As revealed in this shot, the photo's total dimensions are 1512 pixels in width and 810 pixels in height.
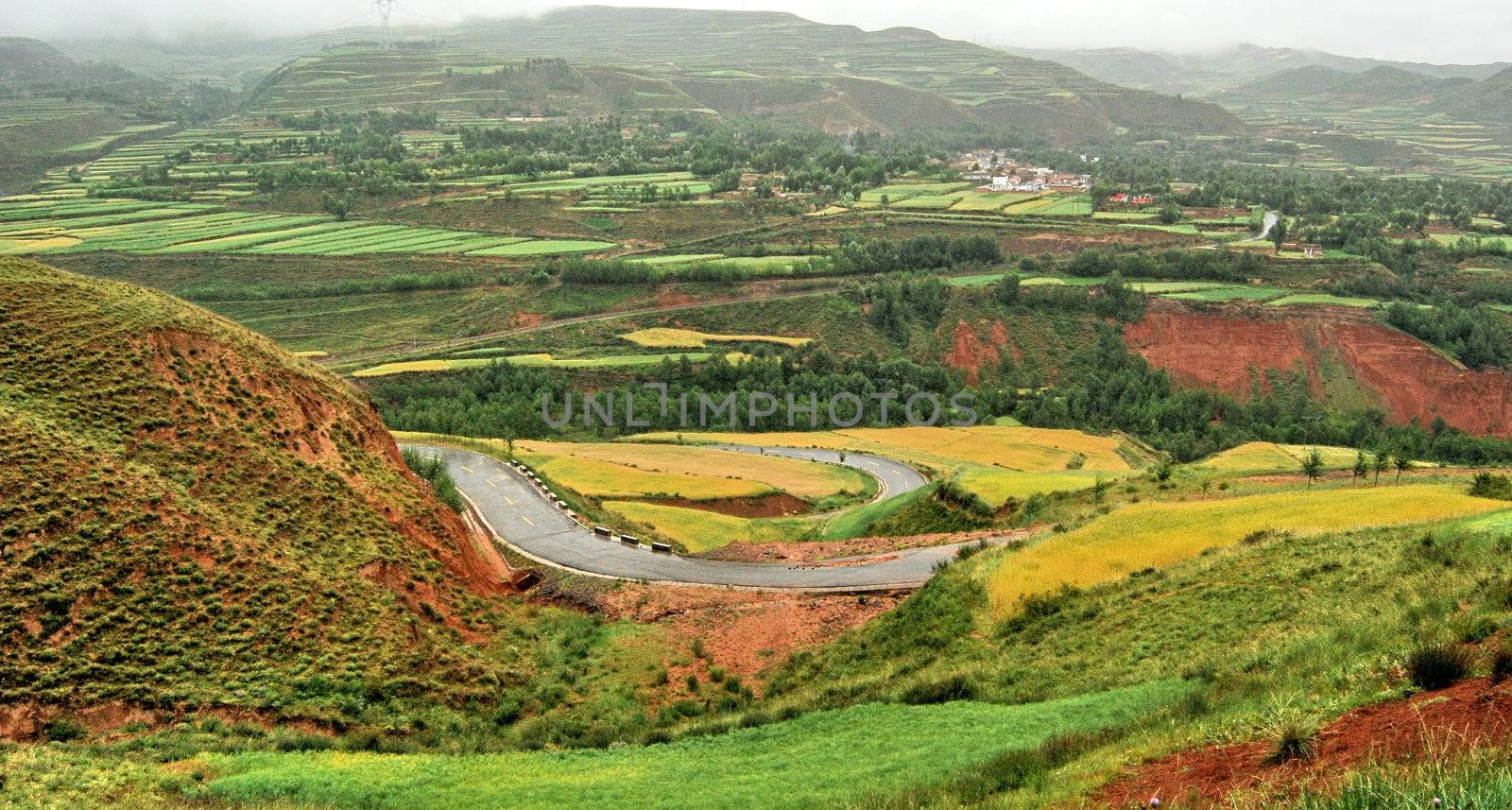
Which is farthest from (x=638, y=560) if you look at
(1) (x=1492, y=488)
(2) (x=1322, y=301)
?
(2) (x=1322, y=301)

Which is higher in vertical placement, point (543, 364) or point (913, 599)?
point (913, 599)

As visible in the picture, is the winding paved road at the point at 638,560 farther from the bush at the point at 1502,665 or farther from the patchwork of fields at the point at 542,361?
the patchwork of fields at the point at 542,361

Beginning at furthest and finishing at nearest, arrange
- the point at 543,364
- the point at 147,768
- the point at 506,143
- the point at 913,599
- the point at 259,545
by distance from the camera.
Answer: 1. the point at 506,143
2. the point at 543,364
3. the point at 913,599
4. the point at 259,545
5. the point at 147,768

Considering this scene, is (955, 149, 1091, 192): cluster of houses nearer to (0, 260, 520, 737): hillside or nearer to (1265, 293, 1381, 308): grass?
(1265, 293, 1381, 308): grass

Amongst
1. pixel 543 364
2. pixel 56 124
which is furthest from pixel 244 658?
pixel 56 124

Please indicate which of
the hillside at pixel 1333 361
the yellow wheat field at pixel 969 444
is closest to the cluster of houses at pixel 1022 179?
the hillside at pixel 1333 361

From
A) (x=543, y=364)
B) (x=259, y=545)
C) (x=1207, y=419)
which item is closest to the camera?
(x=259, y=545)

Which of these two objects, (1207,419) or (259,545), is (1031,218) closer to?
(1207,419)
